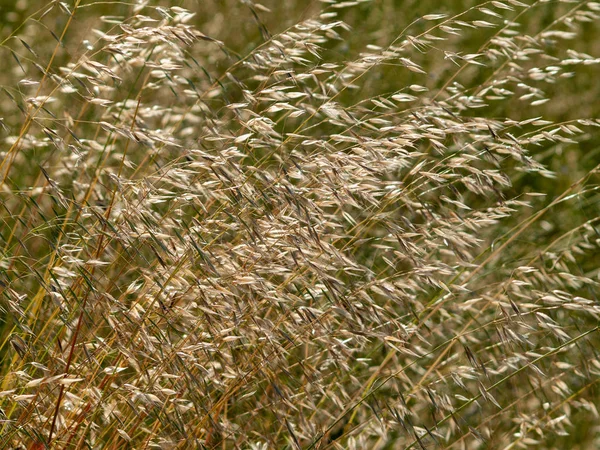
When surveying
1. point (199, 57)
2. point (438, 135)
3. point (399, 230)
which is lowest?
point (199, 57)

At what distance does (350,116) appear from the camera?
226cm

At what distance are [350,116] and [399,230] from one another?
0.36 m

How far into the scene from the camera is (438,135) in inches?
92.0

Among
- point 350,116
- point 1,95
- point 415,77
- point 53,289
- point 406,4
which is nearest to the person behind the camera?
point 53,289

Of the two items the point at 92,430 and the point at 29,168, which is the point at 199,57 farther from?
the point at 92,430

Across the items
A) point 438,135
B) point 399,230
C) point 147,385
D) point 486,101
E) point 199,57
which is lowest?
point 486,101

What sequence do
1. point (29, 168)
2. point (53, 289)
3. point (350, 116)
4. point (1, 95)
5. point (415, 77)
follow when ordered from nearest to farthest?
point (53, 289) → point (350, 116) → point (29, 168) → point (1, 95) → point (415, 77)

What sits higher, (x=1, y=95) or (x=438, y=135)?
(x=438, y=135)

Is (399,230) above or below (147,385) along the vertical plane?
above

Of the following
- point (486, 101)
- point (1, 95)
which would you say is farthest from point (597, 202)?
point (1, 95)

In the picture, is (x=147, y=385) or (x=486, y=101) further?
(x=486, y=101)

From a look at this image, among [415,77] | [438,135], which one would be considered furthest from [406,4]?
[438,135]

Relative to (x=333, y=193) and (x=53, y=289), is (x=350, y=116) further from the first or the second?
(x=53, y=289)

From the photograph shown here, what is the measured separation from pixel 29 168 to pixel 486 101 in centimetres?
292
